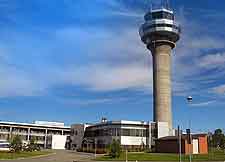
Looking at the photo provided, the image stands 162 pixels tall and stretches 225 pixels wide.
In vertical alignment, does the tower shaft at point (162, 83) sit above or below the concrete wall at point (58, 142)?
above

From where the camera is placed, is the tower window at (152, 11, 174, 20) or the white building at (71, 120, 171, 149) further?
the tower window at (152, 11, 174, 20)

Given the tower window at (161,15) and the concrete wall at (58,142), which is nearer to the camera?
the tower window at (161,15)

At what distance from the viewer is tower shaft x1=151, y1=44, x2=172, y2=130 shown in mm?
112125

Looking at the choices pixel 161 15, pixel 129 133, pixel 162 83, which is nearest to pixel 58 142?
pixel 129 133

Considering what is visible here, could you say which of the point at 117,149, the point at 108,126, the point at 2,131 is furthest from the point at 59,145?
the point at 117,149

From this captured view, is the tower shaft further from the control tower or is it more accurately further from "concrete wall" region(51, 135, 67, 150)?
"concrete wall" region(51, 135, 67, 150)

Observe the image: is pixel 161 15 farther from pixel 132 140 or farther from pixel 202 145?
pixel 202 145

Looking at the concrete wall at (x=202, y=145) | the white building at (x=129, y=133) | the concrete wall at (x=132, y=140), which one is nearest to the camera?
the concrete wall at (x=202, y=145)

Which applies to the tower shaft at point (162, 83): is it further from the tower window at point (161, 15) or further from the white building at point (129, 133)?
the tower window at point (161, 15)

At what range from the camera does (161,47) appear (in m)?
120

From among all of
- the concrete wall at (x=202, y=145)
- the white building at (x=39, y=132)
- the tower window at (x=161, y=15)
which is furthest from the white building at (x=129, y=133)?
the tower window at (x=161, y=15)

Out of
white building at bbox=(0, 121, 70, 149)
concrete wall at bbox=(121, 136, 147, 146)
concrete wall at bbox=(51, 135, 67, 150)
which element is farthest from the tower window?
concrete wall at bbox=(51, 135, 67, 150)

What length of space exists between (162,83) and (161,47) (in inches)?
518

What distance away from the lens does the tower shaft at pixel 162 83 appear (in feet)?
368
